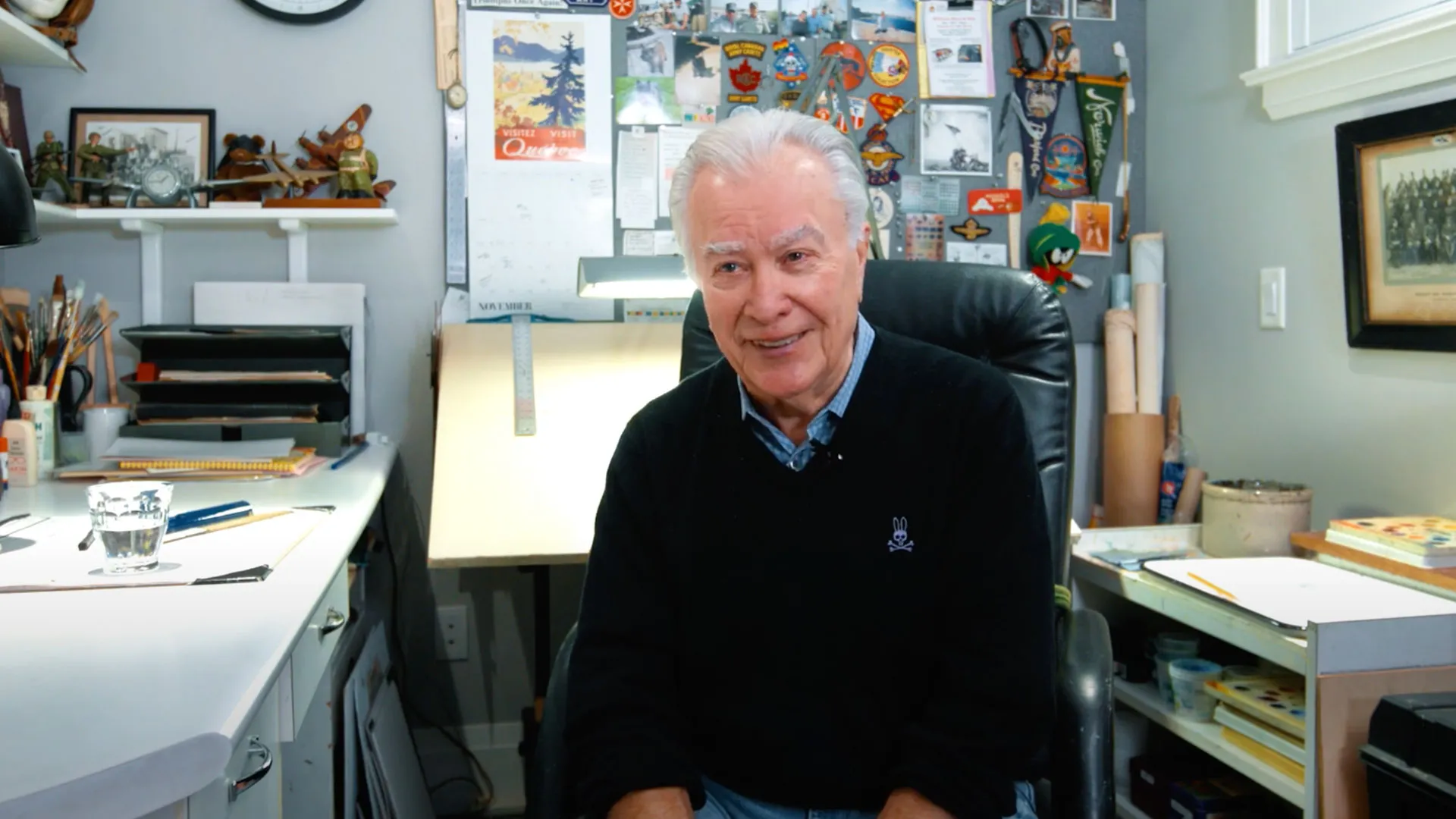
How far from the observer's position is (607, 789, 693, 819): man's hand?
1052mm

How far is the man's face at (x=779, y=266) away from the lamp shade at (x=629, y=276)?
67cm

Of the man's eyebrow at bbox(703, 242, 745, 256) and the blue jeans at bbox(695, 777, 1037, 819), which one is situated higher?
the man's eyebrow at bbox(703, 242, 745, 256)

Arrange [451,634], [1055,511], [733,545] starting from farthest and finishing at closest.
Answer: [451,634] → [1055,511] → [733,545]

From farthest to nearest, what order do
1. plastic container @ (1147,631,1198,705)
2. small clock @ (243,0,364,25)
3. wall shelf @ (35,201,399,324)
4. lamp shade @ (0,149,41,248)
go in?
small clock @ (243,0,364,25)
wall shelf @ (35,201,399,324)
plastic container @ (1147,631,1198,705)
lamp shade @ (0,149,41,248)

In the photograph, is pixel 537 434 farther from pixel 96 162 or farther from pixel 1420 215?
pixel 1420 215

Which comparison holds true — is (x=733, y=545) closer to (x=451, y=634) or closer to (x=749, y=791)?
(x=749, y=791)

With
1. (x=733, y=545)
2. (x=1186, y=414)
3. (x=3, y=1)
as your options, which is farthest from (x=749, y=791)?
(x=3, y=1)

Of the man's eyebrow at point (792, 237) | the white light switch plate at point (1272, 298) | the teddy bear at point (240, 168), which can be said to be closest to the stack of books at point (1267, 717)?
the white light switch plate at point (1272, 298)

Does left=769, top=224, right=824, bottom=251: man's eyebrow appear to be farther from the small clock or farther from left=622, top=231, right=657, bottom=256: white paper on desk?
the small clock

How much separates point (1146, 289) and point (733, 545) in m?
1.59

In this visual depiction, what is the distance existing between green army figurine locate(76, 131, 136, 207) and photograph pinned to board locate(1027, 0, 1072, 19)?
200cm

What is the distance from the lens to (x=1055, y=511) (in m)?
1.35

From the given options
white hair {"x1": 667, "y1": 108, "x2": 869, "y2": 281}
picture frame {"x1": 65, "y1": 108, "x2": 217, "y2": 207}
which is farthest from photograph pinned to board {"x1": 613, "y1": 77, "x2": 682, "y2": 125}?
white hair {"x1": 667, "y1": 108, "x2": 869, "y2": 281}

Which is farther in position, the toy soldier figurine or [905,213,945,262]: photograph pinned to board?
[905,213,945,262]: photograph pinned to board
